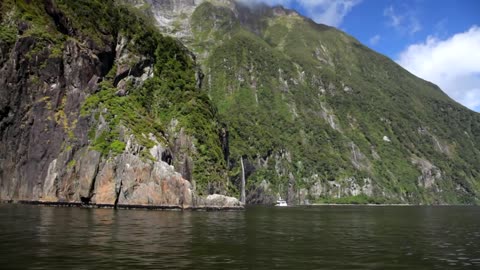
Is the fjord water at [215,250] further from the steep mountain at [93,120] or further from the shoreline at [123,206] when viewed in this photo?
the steep mountain at [93,120]

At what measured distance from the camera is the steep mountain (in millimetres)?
133375

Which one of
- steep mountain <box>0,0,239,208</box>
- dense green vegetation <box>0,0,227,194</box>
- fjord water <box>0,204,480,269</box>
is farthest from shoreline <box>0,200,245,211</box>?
fjord water <box>0,204,480,269</box>

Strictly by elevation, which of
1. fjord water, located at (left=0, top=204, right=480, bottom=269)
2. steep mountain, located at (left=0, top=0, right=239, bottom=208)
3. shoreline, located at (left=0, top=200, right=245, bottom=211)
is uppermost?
steep mountain, located at (left=0, top=0, right=239, bottom=208)

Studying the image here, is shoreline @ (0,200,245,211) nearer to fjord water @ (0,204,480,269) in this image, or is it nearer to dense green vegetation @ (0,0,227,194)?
dense green vegetation @ (0,0,227,194)

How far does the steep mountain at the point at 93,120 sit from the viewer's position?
133375 millimetres

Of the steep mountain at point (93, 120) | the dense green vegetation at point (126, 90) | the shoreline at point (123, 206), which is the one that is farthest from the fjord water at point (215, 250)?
the dense green vegetation at point (126, 90)

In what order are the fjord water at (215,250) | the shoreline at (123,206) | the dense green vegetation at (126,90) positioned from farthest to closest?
the dense green vegetation at (126,90) < the shoreline at (123,206) < the fjord water at (215,250)

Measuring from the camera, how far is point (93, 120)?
14762 centimetres

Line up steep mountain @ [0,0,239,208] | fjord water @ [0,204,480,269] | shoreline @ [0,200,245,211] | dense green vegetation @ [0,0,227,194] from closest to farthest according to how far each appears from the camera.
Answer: fjord water @ [0,204,480,269] < shoreline @ [0,200,245,211] < steep mountain @ [0,0,239,208] < dense green vegetation @ [0,0,227,194]

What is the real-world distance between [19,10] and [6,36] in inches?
413

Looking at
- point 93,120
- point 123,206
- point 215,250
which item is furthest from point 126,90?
point 215,250

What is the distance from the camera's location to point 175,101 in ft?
603

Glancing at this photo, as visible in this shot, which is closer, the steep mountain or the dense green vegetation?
the steep mountain

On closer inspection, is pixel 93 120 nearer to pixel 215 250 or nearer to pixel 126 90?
pixel 126 90
